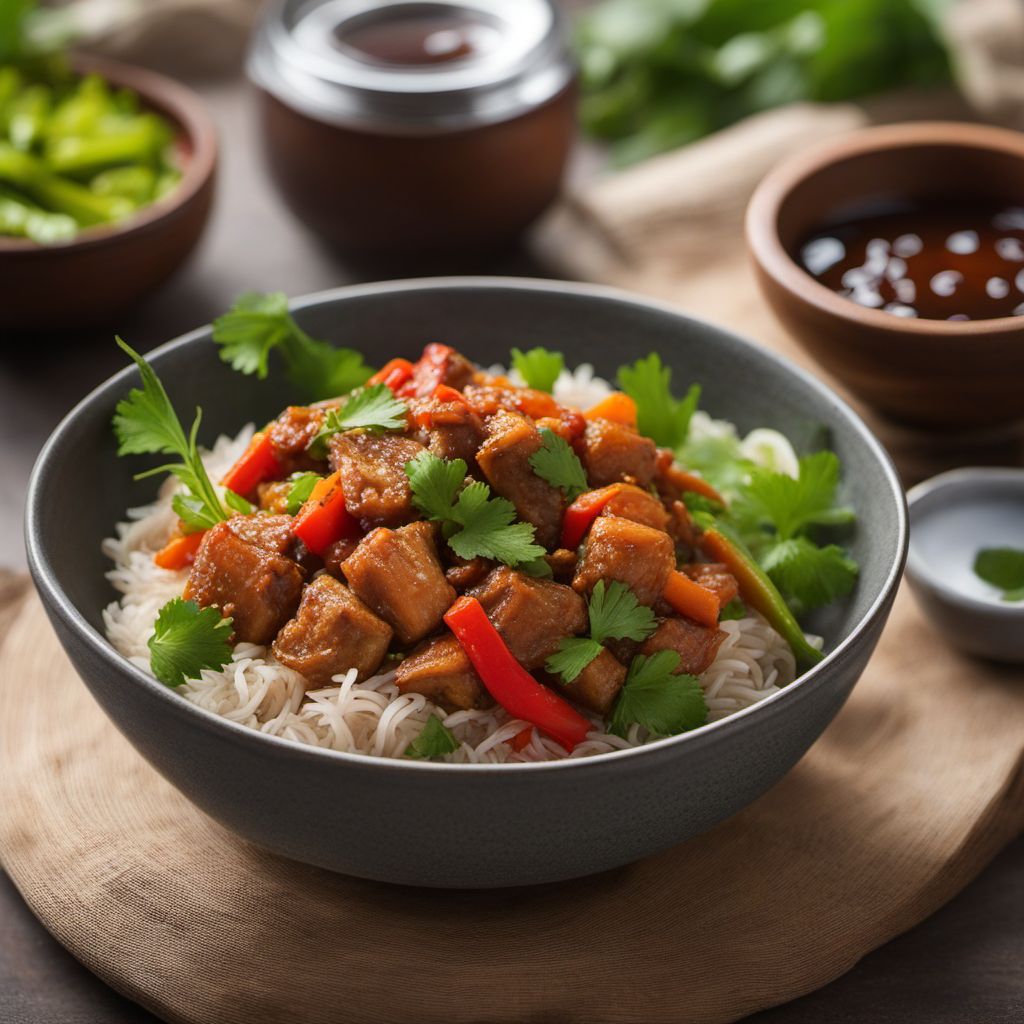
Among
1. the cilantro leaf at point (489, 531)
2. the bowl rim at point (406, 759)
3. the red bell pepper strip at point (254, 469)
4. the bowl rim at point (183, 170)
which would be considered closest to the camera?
the bowl rim at point (406, 759)

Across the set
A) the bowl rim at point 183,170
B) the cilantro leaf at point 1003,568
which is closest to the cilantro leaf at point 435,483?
the cilantro leaf at point 1003,568

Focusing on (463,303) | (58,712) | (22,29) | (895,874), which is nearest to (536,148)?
(463,303)

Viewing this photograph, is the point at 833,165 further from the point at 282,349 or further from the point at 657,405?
the point at 282,349

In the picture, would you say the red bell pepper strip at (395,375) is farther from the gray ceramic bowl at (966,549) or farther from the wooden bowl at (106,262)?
the wooden bowl at (106,262)

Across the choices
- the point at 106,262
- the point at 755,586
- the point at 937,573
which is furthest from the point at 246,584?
the point at 106,262

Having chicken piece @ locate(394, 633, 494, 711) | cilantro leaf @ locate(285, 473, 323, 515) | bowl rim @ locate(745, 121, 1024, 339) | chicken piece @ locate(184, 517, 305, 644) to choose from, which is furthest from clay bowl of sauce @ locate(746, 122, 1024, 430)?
chicken piece @ locate(184, 517, 305, 644)

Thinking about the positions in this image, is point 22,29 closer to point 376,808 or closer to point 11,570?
point 11,570

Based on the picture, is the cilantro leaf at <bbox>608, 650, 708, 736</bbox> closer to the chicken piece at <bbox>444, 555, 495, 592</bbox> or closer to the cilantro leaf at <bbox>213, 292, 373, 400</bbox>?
the chicken piece at <bbox>444, 555, 495, 592</bbox>
